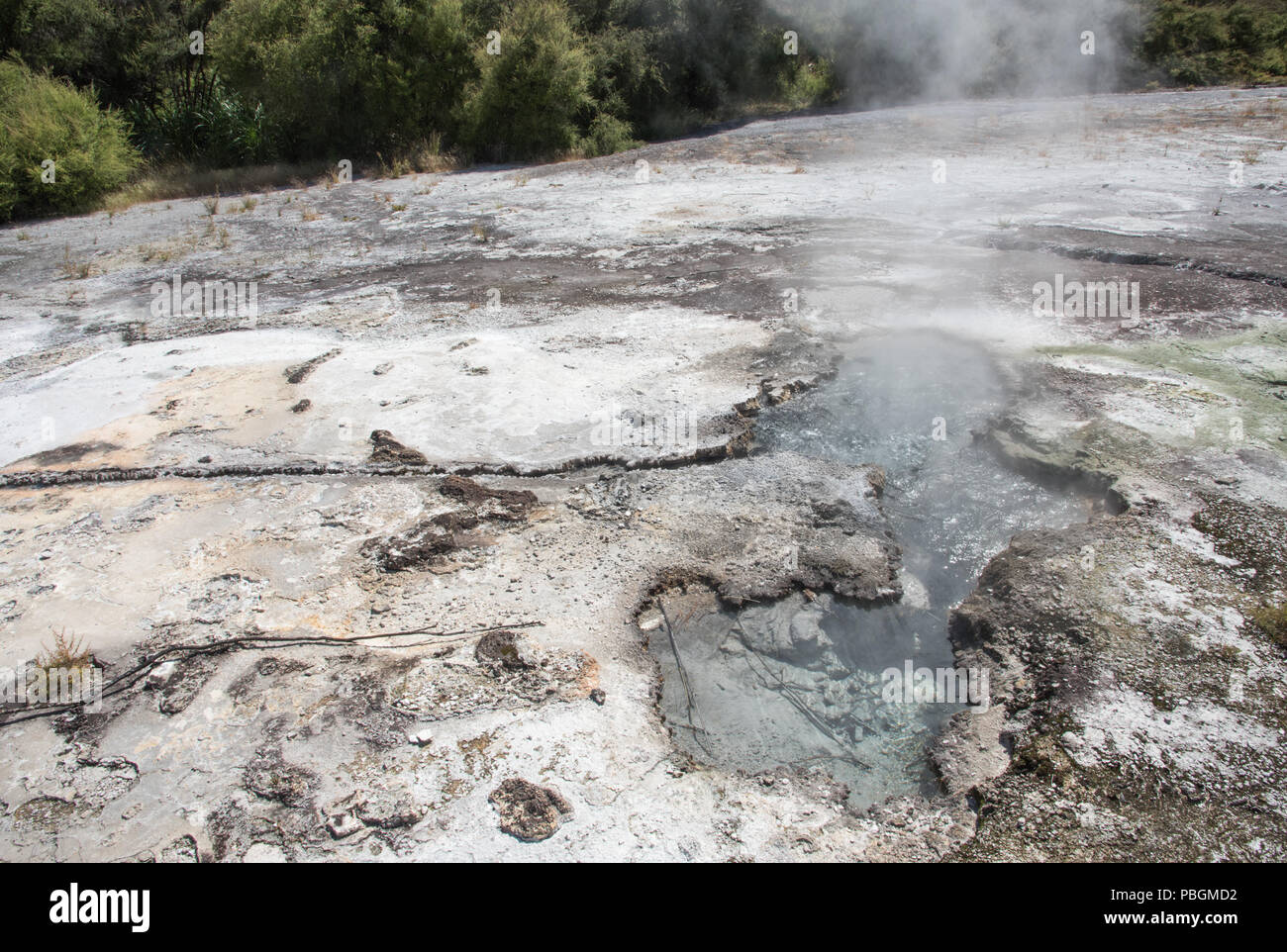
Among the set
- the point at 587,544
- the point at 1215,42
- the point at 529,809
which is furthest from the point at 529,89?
the point at 1215,42

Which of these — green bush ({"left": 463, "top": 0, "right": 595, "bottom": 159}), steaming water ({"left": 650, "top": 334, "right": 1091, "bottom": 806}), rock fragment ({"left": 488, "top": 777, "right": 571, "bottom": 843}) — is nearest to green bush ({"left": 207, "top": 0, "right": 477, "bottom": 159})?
green bush ({"left": 463, "top": 0, "right": 595, "bottom": 159})

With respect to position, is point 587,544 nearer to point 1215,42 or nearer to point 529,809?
point 529,809

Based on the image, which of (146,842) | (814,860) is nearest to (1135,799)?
(814,860)

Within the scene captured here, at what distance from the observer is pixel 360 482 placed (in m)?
4.47

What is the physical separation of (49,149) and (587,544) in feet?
46.8

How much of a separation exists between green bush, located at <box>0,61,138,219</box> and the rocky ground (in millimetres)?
5702

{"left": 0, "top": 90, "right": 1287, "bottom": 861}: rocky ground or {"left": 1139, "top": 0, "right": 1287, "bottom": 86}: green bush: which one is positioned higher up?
{"left": 1139, "top": 0, "right": 1287, "bottom": 86}: green bush

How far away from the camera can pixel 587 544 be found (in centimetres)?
391

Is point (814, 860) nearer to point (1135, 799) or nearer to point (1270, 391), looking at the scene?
point (1135, 799)

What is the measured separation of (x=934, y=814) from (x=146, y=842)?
2636 millimetres

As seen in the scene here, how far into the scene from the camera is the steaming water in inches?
116

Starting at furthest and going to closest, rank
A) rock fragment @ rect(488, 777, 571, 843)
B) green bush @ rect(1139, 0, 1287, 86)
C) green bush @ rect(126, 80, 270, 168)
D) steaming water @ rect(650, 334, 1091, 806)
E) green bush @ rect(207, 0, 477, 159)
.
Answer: green bush @ rect(1139, 0, 1287, 86) < green bush @ rect(126, 80, 270, 168) < green bush @ rect(207, 0, 477, 159) < steaming water @ rect(650, 334, 1091, 806) < rock fragment @ rect(488, 777, 571, 843)

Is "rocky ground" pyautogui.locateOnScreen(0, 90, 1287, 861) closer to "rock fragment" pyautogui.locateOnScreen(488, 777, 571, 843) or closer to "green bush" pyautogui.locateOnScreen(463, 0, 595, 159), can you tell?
"rock fragment" pyautogui.locateOnScreen(488, 777, 571, 843)

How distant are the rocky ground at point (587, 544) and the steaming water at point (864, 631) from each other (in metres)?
0.13
